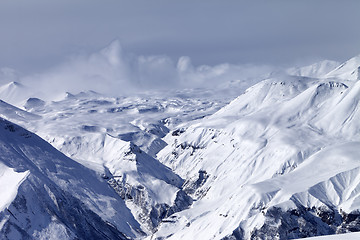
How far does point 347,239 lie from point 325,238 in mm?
2973

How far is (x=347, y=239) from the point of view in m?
93.4

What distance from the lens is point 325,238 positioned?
94188mm
